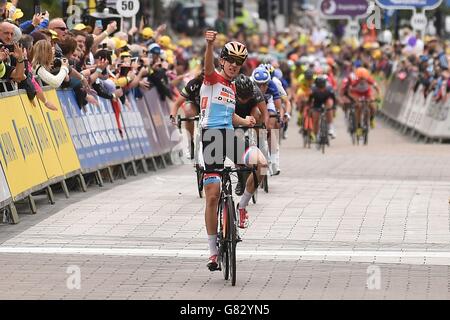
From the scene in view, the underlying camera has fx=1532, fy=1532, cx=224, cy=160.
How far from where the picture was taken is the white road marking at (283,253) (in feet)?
43.5

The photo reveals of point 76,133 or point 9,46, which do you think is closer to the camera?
point 9,46

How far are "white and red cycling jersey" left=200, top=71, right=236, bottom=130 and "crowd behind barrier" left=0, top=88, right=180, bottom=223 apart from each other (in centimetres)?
360

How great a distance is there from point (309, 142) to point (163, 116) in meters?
7.03

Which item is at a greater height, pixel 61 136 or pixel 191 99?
pixel 191 99

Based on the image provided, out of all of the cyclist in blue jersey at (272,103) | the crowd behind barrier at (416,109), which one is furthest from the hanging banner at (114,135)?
the crowd behind barrier at (416,109)

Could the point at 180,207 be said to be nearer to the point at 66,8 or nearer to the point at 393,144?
the point at 66,8

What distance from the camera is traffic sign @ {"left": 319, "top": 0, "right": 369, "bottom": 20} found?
4894 cm

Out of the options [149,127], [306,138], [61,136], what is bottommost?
[306,138]

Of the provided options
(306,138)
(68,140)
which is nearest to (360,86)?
(306,138)

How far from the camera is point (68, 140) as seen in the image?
62.2 ft

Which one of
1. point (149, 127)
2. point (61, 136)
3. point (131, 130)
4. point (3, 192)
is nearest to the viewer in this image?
point (3, 192)

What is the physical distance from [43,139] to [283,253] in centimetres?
486

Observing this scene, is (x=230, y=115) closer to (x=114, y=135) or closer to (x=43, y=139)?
(x=43, y=139)
